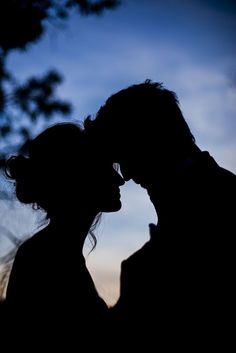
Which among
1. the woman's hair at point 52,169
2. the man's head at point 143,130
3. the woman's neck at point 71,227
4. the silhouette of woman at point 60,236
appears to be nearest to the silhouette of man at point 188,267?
the man's head at point 143,130

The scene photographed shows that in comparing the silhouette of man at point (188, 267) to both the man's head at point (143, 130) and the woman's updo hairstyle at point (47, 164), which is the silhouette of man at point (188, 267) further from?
the woman's updo hairstyle at point (47, 164)

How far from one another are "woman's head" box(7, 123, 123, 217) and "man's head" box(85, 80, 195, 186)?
1.02ft

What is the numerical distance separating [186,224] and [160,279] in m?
0.27

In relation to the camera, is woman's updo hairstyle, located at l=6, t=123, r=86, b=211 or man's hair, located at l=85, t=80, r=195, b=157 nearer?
man's hair, located at l=85, t=80, r=195, b=157

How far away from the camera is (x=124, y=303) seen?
4.57ft

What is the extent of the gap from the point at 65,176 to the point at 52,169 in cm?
13

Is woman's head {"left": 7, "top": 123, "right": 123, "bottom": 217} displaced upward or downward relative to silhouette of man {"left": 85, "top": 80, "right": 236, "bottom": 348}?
upward

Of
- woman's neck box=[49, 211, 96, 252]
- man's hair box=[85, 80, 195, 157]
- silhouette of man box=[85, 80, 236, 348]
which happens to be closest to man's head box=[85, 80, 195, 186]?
man's hair box=[85, 80, 195, 157]

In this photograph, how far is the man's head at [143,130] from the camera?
5.88 ft

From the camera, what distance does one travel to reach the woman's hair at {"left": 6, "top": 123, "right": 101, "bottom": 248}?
99.0 inches

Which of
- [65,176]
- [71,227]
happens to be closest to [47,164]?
[65,176]

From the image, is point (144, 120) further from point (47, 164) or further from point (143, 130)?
point (47, 164)

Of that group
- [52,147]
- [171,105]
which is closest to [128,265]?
[171,105]

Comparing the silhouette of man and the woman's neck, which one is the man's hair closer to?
the silhouette of man
